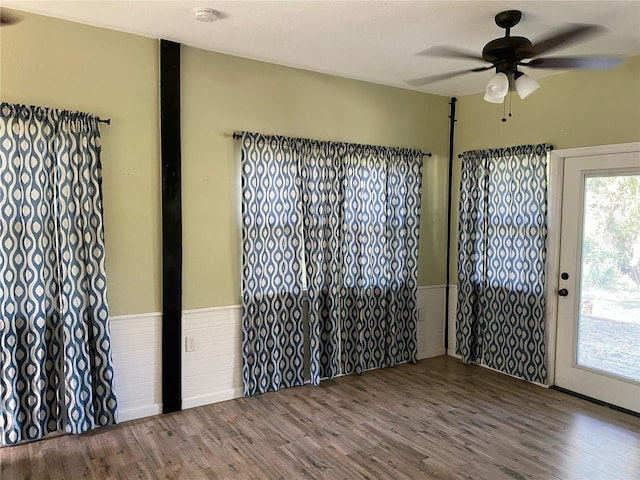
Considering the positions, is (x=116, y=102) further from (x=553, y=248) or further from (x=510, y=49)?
(x=553, y=248)

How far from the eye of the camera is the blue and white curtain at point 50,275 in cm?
292

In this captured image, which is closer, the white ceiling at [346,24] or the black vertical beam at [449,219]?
the white ceiling at [346,24]

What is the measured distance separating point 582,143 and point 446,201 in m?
1.45

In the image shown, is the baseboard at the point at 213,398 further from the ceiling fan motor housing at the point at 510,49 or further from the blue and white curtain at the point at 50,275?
the ceiling fan motor housing at the point at 510,49

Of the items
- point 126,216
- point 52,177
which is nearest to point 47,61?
point 52,177

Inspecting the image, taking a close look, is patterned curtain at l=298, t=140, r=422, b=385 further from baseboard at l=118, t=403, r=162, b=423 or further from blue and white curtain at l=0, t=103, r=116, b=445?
blue and white curtain at l=0, t=103, r=116, b=445

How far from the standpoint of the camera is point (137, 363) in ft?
11.3

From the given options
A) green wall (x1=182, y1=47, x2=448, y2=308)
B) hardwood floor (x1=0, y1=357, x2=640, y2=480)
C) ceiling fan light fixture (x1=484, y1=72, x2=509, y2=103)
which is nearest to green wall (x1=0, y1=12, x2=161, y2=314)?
green wall (x1=182, y1=47, x2=448, y2=308)

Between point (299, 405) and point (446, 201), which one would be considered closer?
point (299, 405)

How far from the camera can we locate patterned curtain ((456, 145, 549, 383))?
4168 millimetres

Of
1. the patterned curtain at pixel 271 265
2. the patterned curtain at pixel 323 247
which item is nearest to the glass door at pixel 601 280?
the patterned curtain at pixel 323 247

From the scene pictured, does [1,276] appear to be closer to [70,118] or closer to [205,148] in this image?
[70,118]

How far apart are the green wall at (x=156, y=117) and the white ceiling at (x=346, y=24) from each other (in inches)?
6.2

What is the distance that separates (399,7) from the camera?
2797 millimetres
